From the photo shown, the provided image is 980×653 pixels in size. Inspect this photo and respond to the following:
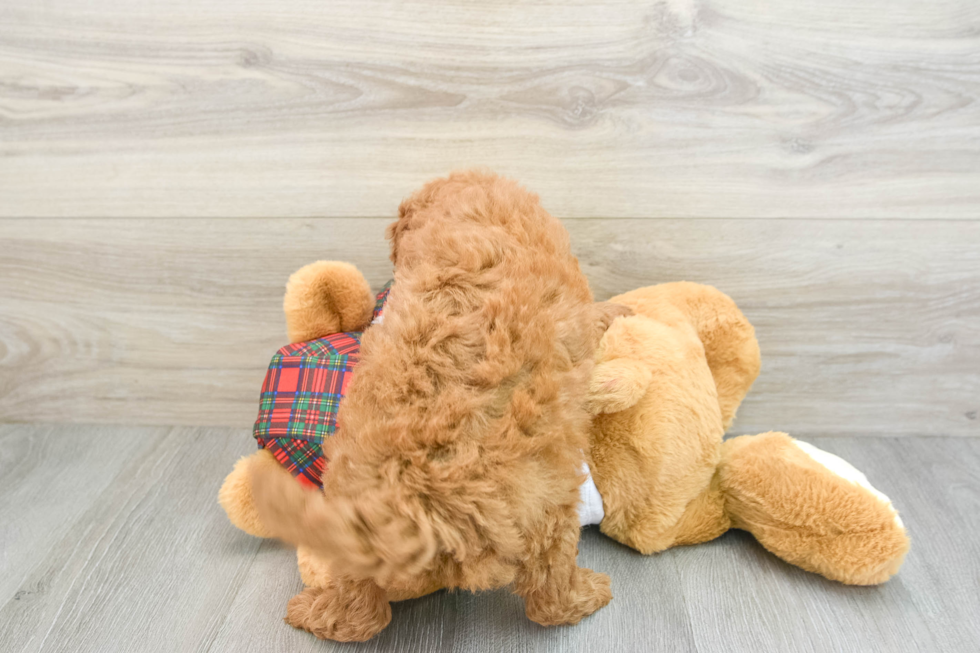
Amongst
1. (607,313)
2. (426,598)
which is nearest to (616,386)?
(607,313)

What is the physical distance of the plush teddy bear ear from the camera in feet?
2.05

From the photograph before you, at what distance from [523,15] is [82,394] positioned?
93 centimetres

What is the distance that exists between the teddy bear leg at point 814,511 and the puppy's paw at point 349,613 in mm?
442

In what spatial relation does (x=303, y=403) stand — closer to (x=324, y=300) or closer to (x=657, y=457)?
(x=324, y=300)

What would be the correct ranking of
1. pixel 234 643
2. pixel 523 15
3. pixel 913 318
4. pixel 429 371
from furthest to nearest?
pixel 913 318
pixel 523 15
pixel 234 643
pixel 429 371

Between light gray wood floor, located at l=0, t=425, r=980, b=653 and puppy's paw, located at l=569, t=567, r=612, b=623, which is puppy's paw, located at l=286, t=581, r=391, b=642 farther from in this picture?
puppy's paw, located at l=569, t=567, r=612, b=623

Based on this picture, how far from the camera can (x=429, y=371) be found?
473mm

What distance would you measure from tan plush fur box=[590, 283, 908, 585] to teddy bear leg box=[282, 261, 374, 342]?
321 mm

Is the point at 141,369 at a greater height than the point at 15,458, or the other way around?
the point at 141,369

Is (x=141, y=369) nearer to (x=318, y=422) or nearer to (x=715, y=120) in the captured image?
(x=318, y=422)

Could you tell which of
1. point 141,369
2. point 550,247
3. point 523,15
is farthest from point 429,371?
point 141,369

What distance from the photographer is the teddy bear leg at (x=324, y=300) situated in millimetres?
758

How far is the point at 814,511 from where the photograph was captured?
0.69 metres

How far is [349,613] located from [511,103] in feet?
2.16
